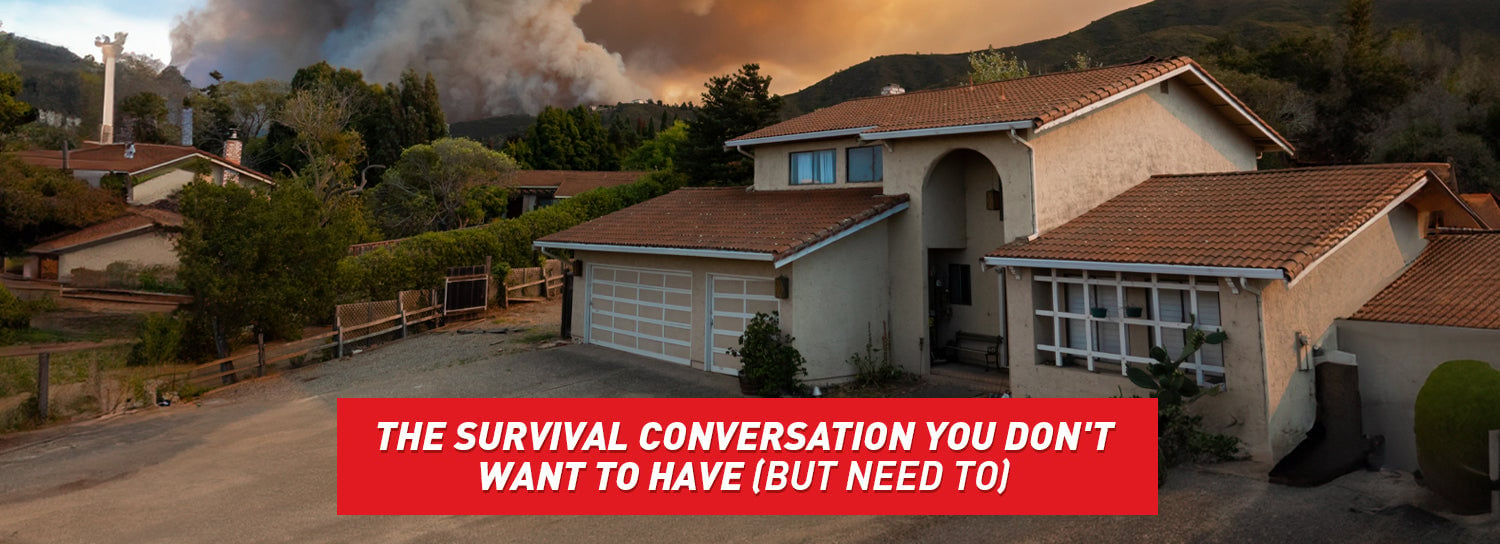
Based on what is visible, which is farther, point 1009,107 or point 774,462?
point 1009,107

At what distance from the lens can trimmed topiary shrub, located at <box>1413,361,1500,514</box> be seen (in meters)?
6.86

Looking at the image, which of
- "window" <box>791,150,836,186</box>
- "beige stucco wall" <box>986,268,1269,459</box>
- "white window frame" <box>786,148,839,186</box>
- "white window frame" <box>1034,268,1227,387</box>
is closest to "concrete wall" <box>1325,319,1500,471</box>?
"beige stucco wall" <box>986,268,1269,459</box>

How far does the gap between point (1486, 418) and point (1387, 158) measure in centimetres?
2662

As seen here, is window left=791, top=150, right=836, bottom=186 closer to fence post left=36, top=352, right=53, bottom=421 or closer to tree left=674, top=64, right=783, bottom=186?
fence post left=36, top=352, right=53, bottom=421

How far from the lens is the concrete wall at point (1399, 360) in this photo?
891 centimetres

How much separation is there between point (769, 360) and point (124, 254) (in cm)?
3227

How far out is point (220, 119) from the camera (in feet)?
203

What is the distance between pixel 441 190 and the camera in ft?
135

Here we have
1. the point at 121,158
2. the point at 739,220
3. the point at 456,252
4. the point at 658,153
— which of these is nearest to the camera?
the point at 739,220

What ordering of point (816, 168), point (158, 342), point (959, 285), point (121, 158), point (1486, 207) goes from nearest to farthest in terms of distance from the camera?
point (959, 285), point (816, 168), point (158, 342), point (1486, 207), point (121, 158)

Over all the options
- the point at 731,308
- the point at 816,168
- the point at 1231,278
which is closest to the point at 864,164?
the point at 816,168

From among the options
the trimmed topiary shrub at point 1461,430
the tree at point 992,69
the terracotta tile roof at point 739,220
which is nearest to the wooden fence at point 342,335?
the terracotta tile roof at point 739,220

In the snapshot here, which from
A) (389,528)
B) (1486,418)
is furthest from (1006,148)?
(389,528)

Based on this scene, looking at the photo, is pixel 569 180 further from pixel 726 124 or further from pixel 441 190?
pixel 726 124
